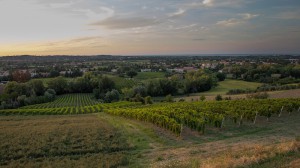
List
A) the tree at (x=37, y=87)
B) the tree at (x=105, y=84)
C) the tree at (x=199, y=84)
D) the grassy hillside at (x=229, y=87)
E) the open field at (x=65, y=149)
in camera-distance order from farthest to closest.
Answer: the tree at (x=105, y=84) → the tree at (x=37, y=87) → the tree at (x=199, y=84) → the grassy hillside at (x=229, y=87) → the open field at (x=65, y=149)

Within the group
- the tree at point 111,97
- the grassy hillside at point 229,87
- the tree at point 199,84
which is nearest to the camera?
the grassy hillside at point 229,87

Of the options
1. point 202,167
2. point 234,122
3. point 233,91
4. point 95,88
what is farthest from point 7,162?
point 95,88

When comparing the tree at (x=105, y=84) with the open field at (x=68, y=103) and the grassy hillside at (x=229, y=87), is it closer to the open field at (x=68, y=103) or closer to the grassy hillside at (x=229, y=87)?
the open field at (x=68, y=103)

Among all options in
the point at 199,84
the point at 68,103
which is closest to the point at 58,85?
the point at 68,103

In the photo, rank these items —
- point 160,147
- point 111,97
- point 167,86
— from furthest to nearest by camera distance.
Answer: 1. point 167,86
2. point 111,97
3. point 160,147

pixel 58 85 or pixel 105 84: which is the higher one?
pixel 105 84

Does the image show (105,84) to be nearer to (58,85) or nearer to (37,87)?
(58,85)

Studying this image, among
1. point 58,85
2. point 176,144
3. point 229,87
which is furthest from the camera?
point 58,85

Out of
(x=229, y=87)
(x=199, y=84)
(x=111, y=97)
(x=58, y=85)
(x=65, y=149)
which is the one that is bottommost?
(x=111, y=97)

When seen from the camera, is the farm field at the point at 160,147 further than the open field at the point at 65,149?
No

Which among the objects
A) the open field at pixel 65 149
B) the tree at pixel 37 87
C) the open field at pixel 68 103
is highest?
the open field at pixel 65 149

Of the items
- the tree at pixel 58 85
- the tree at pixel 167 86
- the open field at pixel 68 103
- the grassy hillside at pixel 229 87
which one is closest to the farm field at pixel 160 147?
the open field at pixel 68 103

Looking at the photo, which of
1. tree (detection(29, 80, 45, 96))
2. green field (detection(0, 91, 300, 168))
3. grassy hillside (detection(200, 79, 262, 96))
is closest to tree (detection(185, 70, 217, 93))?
grassy hillside (detection(200, 79, 262, 96))

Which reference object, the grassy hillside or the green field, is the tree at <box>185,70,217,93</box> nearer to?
the grassy hillside
